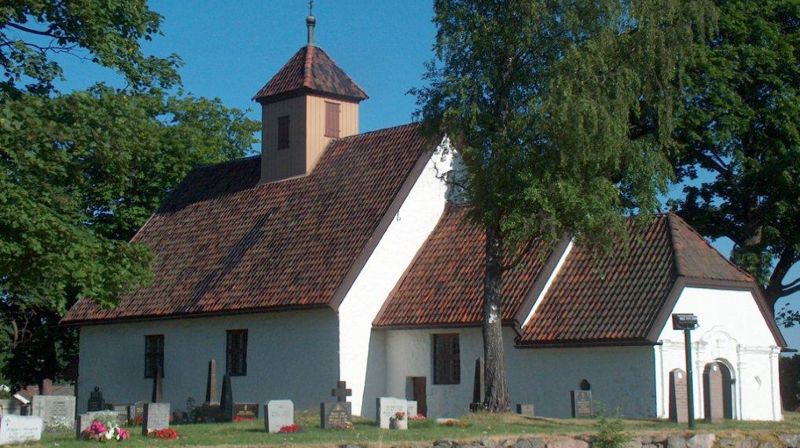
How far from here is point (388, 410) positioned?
23.0m

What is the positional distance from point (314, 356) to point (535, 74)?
34.3 feet

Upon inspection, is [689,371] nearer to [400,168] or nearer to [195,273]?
[400,168]

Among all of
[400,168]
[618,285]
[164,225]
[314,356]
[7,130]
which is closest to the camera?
[7,130]

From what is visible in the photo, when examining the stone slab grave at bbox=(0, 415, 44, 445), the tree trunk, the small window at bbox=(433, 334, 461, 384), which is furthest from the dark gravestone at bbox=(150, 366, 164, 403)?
the stone slab grave at bbox=(0, 415, 44, 445)

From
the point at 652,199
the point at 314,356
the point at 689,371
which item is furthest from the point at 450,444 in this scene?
the point at 314,356

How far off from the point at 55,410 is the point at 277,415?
15.8 feet

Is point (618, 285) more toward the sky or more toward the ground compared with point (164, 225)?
more toward the ground

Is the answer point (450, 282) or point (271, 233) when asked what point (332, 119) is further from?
point (450, 282)

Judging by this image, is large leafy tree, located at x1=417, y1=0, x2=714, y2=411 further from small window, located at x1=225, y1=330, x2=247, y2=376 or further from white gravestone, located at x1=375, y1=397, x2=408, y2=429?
small window, located at x1=225, y1=330, x2=247, y2=376

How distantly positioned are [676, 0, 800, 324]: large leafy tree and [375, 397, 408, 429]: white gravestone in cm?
1797

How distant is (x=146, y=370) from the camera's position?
3625cm

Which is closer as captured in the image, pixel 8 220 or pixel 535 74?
pixel 8 220

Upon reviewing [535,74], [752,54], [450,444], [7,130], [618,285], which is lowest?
[450,444]

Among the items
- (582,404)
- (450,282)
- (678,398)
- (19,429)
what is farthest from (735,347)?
(19,429)
